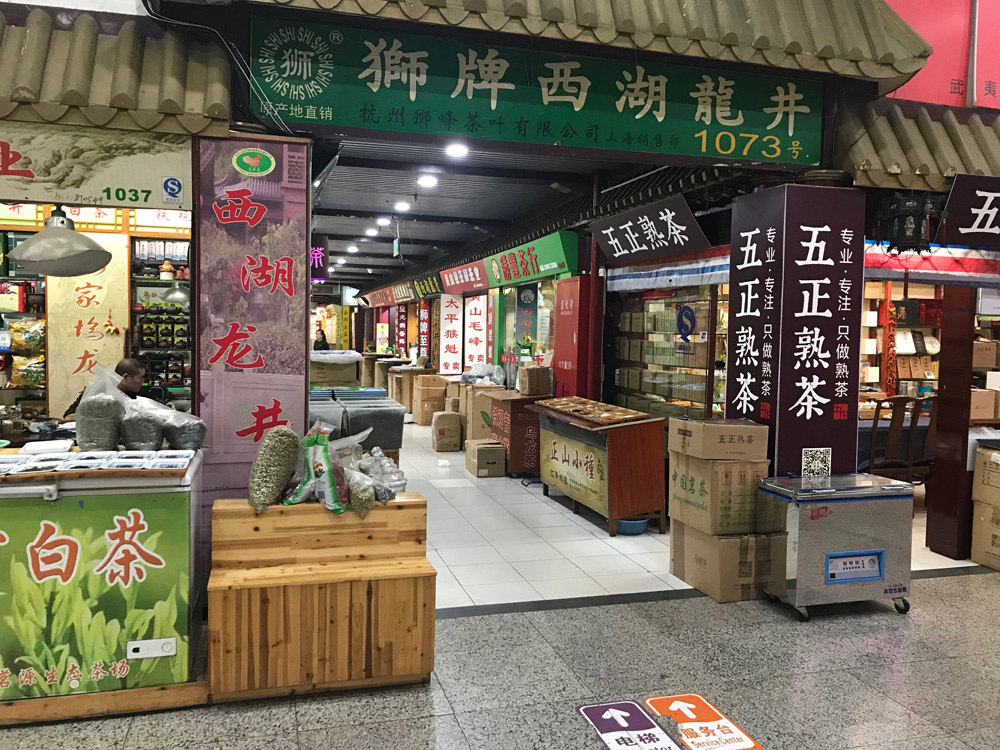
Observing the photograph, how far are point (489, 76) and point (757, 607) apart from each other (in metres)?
3.67

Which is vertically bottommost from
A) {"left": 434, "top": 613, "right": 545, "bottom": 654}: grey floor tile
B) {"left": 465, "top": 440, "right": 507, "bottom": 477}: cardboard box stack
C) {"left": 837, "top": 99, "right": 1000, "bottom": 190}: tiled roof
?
{"left": 434, "top": 613, "right": 545, "bottom": 654}: grey floor tile

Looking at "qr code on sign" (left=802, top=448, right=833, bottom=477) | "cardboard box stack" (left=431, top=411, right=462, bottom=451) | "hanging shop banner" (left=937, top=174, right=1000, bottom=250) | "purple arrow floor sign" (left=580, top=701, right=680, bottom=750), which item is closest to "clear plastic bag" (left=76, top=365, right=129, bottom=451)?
"purple arrow floor sign" (left=580, top=701, right=680, bottom=750)

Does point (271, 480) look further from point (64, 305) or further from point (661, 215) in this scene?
point (64, 305)

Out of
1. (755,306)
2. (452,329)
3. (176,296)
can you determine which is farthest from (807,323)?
(452,329)

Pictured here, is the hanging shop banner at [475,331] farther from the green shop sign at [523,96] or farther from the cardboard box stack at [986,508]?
the green shop sign at [523,96]

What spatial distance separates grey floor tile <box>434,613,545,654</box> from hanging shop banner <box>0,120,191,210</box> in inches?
108

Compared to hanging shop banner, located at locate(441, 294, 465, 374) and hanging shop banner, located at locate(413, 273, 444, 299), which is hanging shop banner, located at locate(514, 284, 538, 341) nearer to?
hanging shop banner, located at locate(441, 294, 465, 374)

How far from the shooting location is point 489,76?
4133mm

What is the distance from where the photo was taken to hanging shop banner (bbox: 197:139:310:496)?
3.87 m

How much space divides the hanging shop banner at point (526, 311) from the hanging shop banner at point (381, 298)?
29.4 feet

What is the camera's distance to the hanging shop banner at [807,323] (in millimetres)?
4758

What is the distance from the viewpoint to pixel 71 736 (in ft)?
9.83

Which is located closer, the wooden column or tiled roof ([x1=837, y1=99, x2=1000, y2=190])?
tiled roof ([x1=837, y1=99, x2=1000, y2=190])

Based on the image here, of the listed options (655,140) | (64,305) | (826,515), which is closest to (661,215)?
(655,140)
